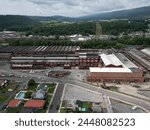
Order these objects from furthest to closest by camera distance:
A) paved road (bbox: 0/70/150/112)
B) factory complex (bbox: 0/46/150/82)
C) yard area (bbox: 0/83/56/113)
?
factory complex (bbox: 0/46/150/82), paved road (bbox: 0/70/150/112), yard area (bbox: 0/83/56/113)

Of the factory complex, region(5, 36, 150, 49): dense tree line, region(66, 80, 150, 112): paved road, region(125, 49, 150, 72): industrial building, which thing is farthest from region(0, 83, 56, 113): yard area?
region(5, 36, 150, 49): dense tree line

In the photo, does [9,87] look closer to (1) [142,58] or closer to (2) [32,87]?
(2) [32,87]

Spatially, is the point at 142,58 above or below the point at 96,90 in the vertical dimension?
above

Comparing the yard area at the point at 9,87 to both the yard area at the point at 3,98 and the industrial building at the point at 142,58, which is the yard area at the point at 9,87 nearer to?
the yard area at the point at 3,98

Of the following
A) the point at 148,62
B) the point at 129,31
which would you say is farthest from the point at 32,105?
the point at 129,31

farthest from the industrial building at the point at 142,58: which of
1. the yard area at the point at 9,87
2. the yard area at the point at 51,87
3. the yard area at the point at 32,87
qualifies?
the yard area at the point at 9,87

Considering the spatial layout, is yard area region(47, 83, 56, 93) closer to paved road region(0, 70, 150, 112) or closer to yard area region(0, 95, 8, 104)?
paved road region(0, 70, 150, 112)

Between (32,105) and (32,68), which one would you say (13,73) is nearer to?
(32,68)

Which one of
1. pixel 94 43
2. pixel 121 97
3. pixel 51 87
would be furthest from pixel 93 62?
pixel 94 43

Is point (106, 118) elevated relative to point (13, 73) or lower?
elevated

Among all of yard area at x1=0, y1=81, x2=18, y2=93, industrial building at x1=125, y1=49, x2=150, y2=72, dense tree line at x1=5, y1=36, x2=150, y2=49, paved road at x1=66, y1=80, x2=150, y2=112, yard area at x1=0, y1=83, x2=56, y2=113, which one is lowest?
paved road at x1=66, y1=80, x2=150, y2=112

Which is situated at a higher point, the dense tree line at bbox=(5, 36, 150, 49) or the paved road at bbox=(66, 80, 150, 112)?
the dense tree line at bbox=(5, 36, 150, 49)
